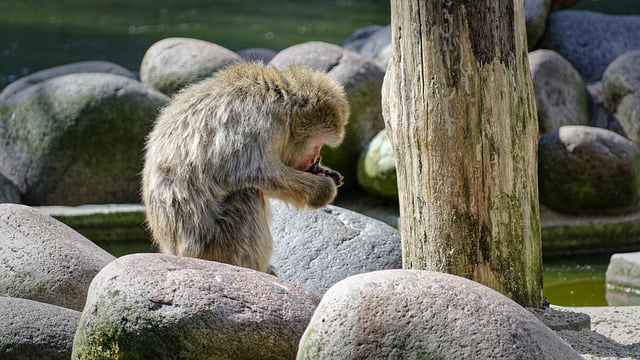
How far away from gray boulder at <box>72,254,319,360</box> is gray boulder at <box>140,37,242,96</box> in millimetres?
6057

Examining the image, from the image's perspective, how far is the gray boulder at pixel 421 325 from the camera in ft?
12.9


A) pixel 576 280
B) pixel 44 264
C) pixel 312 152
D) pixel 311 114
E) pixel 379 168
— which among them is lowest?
pixel 576 280

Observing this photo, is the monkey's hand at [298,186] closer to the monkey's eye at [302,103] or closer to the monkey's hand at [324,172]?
the monkey's hand at [324,172]

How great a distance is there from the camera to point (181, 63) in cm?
1072

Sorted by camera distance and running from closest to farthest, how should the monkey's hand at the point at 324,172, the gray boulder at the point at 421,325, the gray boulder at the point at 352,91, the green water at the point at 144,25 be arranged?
the gray boulder at the point at 421,325 → the monkey's hand at the point at 324,172 → the gray boulder at the point at 352,91 → the green water at the point at 144,25

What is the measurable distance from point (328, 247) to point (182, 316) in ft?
8.49

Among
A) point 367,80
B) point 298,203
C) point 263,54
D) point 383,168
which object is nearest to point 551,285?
point 383,168

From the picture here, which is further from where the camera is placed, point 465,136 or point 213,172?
point 213,172

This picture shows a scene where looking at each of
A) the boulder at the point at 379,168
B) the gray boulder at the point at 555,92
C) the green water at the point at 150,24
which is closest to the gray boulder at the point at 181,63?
the boulder at the point at 379,168

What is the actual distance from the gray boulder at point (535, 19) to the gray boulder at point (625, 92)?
151cm

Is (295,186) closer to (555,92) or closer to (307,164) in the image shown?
(307,164)

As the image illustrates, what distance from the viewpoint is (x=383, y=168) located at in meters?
9.59

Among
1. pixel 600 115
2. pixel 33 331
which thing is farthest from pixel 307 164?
pixel 600 115

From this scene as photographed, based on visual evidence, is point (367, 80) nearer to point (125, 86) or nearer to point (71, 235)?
point (125, 86)
